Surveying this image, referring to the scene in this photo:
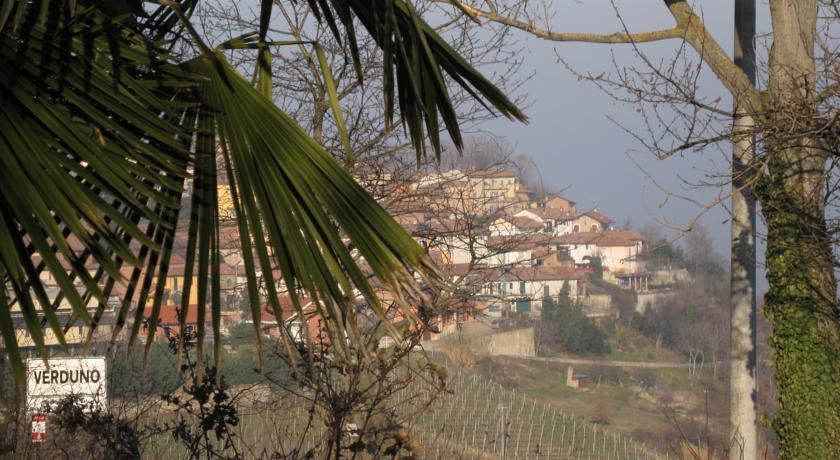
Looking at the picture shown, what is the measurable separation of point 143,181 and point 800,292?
726cm

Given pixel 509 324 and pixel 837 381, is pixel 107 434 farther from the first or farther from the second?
pixel 509 324

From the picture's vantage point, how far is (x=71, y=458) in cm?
586

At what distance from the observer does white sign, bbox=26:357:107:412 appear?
575 centimetres

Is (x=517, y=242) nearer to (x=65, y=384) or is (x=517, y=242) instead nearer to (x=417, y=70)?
(x=65, y=384)

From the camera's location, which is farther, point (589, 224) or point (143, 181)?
point (589, 224)

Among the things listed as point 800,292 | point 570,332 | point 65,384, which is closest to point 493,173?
point 800,292

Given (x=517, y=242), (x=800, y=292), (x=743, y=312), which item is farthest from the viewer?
(x=517, y=242)

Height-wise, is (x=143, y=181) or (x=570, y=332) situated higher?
(x=143, y=181)

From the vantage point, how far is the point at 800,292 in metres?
8.19

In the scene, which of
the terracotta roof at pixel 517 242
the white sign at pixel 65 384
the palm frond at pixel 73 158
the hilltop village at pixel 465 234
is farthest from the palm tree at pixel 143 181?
the terracotta roof at pixel 517 242

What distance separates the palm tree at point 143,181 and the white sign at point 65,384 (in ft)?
12.4

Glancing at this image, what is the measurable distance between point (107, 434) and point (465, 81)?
11.1 feet

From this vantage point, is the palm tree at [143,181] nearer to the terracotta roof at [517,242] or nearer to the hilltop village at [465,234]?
the hilltop village at [465,234]

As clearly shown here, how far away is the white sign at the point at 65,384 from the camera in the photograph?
18.9 feet
